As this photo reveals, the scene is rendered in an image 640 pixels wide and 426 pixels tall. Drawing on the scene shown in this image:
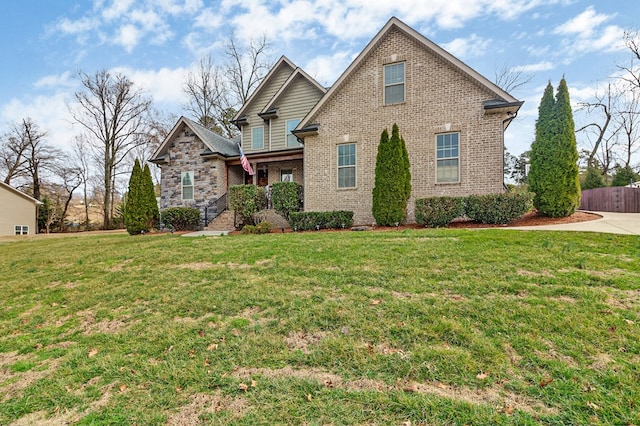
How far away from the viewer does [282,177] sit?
633 inches

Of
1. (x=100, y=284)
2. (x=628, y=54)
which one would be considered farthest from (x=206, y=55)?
(x=628, y=54)

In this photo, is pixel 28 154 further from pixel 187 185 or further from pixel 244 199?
pixel 244 199

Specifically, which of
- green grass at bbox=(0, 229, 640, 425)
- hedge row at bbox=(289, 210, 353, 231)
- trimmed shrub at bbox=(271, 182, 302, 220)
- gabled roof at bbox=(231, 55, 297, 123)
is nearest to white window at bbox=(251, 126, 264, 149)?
gabled roof at bbox=(231, 55, 297, 123)

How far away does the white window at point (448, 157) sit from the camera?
11008mm

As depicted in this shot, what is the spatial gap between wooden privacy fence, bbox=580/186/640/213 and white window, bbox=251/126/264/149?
2003cm

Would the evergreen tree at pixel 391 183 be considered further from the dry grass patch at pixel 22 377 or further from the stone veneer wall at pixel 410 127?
the dry grass patch at pixel 22 377

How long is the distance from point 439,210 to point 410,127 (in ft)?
12.7

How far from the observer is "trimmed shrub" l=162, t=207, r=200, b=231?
1440 centimetres

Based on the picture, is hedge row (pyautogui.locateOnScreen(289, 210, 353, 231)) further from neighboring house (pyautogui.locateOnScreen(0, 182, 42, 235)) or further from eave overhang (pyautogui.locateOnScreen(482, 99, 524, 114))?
neighboring house (pyautogui.locateOnScreen(0, 182, 42, 235))

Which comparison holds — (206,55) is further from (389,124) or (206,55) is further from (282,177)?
(389,124)

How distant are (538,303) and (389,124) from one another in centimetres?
963

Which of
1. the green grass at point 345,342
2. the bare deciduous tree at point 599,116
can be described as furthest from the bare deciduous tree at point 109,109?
the bare deciduous tree at point 599,116

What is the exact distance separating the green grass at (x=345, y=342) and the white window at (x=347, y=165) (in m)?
7.14

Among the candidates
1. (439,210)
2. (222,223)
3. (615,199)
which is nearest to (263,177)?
(222,223)
